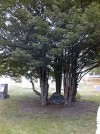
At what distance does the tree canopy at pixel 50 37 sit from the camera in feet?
28.7

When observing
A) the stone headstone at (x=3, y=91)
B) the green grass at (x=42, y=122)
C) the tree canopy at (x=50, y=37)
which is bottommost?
the green grass at (x=42, y=122)

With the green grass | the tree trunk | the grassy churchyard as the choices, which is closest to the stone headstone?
the grassy churchyard

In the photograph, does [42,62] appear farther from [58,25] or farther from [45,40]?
[58,25]

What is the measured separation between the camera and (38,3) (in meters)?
10.2

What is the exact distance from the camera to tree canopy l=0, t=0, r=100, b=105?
8.75 metres

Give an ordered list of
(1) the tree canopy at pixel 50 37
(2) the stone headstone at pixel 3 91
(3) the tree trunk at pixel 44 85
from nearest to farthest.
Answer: (1) the tree canopy at pixel 50 37
(3) the tree trunk at pixel 44 85
(2) the stone headstone at pixel 3 91

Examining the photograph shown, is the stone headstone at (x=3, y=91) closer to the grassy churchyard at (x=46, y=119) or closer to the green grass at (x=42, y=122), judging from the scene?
the grassy churchyard at (x=46, y=119)

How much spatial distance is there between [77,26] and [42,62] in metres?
1.63

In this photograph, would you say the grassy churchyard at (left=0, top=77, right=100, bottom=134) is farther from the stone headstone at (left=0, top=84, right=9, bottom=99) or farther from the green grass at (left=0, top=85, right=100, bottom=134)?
the stone headstone at (left=0, top=84, right=9, bottom=99)

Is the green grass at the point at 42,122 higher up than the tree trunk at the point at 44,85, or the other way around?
the tree trunk at the point at 44,85

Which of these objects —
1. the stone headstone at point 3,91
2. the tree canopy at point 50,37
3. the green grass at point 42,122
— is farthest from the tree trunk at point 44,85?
the stone headstone at point 3,91

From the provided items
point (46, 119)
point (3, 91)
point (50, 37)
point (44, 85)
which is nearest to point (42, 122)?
point (46, 119)

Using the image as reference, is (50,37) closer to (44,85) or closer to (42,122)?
(44,85)

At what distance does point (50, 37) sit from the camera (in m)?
9.14
